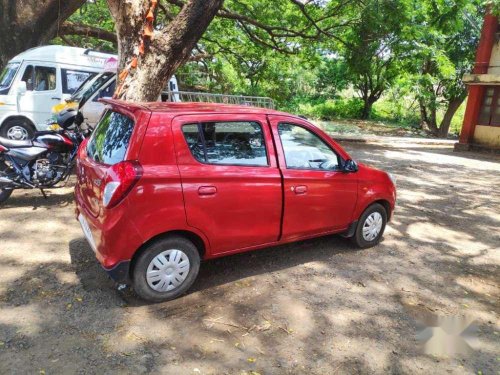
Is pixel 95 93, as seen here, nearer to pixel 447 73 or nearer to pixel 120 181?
pixel 120 181

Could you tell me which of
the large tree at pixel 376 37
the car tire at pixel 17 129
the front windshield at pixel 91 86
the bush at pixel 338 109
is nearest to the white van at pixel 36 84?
the car tire at pixel 17 129

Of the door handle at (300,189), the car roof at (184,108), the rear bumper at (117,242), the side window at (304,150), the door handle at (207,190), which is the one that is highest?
the car roof at (184,108)

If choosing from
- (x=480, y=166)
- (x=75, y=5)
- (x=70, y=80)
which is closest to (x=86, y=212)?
(x=70, y=80)

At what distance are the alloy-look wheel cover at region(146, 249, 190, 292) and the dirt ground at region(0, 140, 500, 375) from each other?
0.18 metres

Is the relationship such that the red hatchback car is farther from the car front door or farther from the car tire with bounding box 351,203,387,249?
the car tire with bounding box 351,203,387,249

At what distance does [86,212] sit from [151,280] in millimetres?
862

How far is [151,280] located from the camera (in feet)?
11.6

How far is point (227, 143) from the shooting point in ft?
12.6

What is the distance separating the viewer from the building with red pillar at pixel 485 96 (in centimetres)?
1520

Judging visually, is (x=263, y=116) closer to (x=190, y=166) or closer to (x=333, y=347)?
(x=190, y=166)

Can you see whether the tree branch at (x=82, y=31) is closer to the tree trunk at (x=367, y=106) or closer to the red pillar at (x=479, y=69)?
the red pillar at (x=479, y=69)

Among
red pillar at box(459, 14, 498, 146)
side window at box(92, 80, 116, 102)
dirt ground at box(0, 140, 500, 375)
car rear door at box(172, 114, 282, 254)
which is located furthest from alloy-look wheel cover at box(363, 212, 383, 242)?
red pillar at box(459, 14, 498, 146)

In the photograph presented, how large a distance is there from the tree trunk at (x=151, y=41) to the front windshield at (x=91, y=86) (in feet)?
11.6

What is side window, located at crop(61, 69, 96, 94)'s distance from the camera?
1014 centimetres
